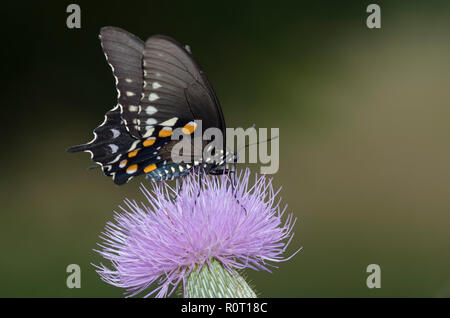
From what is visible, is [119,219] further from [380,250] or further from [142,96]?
[380,250]

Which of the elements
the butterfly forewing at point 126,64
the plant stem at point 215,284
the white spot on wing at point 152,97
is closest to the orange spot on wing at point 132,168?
the butterfly forewing at point 126,64

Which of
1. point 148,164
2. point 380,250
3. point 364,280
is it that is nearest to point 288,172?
point 380,250

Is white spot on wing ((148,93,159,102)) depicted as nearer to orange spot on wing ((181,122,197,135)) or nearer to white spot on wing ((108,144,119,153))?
orange spot on wing ((181,122,197,135))

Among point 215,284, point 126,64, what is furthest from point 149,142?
point 215,284

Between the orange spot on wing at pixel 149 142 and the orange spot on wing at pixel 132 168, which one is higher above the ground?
the orange spot on wing at pixel 149 142

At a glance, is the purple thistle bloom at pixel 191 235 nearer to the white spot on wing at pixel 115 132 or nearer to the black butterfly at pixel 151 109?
the black butterfly at pixel 151 109

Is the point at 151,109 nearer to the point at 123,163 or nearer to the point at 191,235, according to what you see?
the point at 123,163
